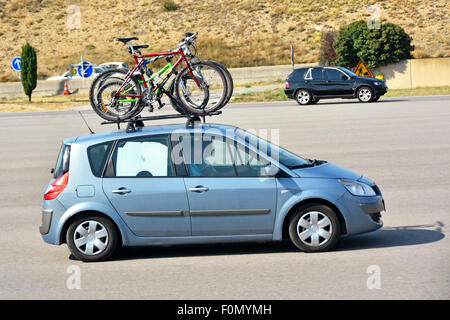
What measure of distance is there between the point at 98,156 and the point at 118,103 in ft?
7.78

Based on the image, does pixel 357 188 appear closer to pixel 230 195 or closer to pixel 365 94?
pixel 230 195

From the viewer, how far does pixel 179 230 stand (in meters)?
7.91

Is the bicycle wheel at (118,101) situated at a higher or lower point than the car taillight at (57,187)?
higher

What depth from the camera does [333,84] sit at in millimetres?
34125

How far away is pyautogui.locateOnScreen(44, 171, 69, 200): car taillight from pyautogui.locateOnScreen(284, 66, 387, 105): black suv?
87.6 feet

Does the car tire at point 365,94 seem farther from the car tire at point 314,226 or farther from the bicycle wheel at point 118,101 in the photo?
the car tire at point 314,226

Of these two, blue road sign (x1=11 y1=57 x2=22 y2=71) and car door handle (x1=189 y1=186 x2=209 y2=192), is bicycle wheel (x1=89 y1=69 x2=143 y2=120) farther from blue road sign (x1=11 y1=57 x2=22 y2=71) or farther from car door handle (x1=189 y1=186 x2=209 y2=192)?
blue road sign (x1=11 y1=57 x2=22 y2=71)

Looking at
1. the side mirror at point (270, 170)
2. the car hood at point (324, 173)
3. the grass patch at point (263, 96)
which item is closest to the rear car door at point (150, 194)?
the side mirror at point (270, 170)

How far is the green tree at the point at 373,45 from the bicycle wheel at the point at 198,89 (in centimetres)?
Result: 3784

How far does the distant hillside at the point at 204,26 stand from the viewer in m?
64.2

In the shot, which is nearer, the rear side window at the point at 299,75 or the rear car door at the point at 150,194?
the rear car door at the point at 150,194

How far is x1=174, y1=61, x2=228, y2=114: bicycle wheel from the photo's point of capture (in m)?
9.96
